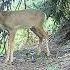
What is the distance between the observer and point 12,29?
28.4 ft

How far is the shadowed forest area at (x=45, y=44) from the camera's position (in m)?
7.75

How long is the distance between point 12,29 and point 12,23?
0.30 m

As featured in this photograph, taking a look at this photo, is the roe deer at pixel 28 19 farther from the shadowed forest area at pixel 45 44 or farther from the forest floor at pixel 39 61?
the forest floor at pixel 39 61

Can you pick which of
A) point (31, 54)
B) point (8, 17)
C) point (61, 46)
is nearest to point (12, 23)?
point (8, 17)

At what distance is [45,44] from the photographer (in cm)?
920

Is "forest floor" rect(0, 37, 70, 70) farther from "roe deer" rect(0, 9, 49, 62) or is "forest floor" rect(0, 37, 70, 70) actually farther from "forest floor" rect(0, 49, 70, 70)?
"roe deer" rect(0, 9, 49, 62)

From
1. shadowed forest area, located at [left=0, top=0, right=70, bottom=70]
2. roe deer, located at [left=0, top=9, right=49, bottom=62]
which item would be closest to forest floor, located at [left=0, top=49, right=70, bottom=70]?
shadowed forest area, located at [left=0, top=0, right=70, bottom=70]

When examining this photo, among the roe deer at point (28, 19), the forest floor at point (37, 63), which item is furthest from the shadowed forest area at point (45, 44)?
the roe deer at point (28, 19)

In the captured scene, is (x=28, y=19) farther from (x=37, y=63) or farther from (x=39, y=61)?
(x=37, y=63)

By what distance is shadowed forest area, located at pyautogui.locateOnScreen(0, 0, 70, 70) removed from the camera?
7751 mm

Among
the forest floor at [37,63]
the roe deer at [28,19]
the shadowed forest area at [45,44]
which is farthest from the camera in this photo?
the roe deer at [28,19]

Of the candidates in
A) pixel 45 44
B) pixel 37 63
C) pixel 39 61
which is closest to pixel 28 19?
pixel 45 44

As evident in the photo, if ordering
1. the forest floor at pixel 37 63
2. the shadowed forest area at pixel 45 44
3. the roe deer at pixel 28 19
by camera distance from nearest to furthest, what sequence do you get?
the forest floor at pixel 37 63
the shadowed forest area at pixel 45 44
the roe deer at pixel 28 19

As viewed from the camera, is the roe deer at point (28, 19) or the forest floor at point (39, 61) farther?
the roe deer at point (28, 19)
